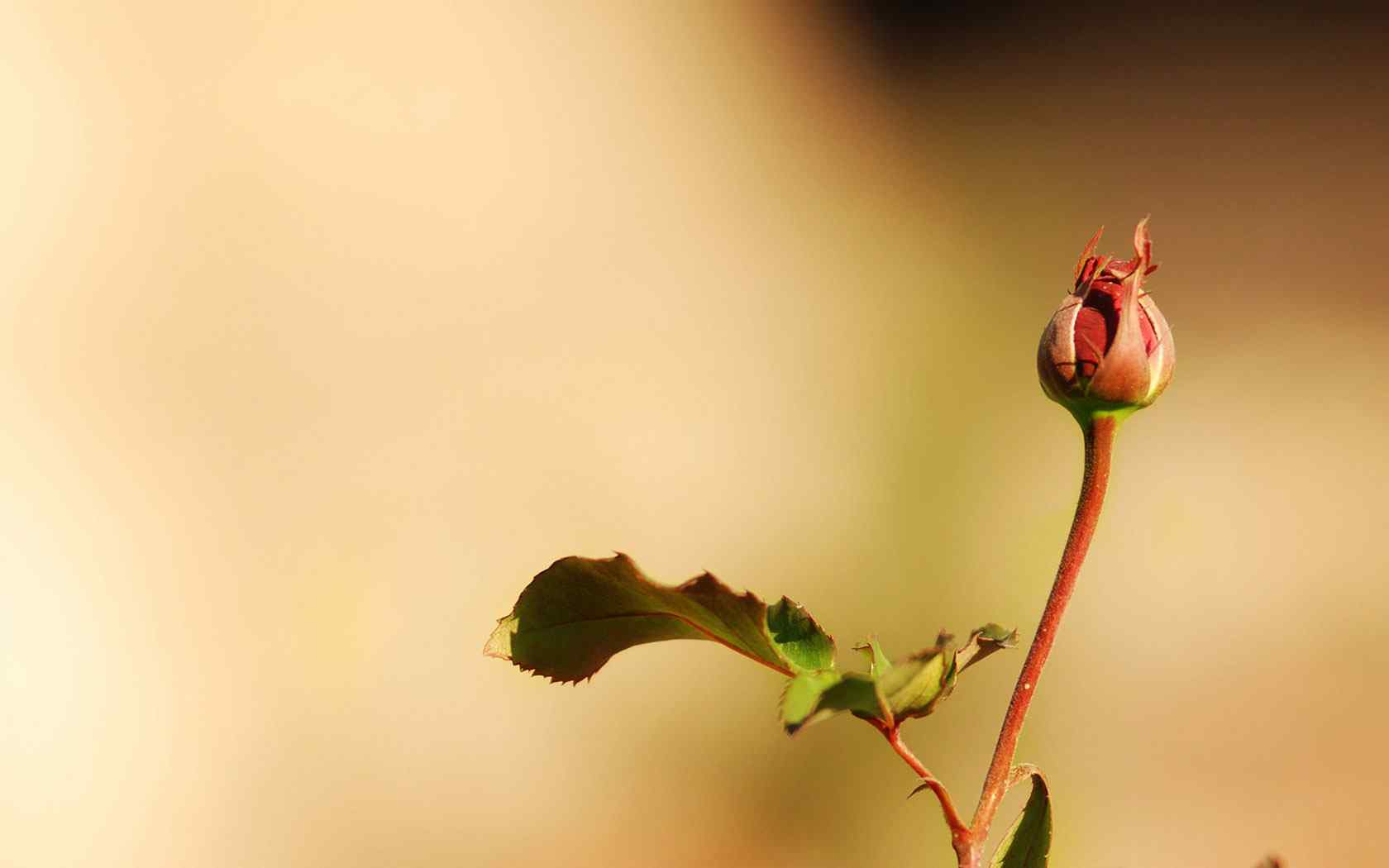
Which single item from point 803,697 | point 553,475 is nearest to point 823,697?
point 803,697

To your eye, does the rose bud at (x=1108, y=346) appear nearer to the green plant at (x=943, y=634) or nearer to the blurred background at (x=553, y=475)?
the green plant at (x=943, y=634)

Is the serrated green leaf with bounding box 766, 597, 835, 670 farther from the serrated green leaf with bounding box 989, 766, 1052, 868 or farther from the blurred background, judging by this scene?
the blurred background

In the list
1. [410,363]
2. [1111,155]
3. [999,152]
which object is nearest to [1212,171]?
[1111,155]

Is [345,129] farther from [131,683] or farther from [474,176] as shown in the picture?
[131,683]

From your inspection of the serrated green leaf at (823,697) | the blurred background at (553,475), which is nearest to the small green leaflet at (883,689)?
the serrated green leaf at (823,697)

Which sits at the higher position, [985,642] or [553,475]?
[553,475]

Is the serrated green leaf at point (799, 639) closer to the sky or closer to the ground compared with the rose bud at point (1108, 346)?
closer to the ground

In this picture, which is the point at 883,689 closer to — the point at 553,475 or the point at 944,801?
the point at 944,801
